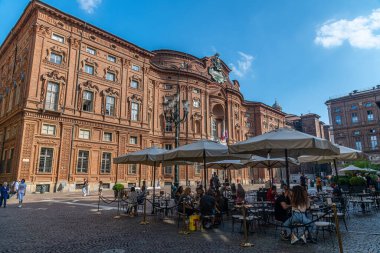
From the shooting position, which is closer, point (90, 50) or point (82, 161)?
point (82, 161)

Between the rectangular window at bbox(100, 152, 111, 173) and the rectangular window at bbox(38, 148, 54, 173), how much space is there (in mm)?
5368

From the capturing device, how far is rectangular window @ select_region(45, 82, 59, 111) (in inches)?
981

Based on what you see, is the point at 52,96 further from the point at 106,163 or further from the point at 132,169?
the point at 132,169

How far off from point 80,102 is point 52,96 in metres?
2.76

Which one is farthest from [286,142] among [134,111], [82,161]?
[134,111]

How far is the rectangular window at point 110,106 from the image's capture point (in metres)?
29.9

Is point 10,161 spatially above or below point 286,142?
above

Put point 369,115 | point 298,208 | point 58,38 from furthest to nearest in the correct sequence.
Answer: point 369,115 → point 58,38 → point 298,208

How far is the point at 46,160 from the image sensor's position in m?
23.9

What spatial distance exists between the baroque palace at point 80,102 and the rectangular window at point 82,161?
0.05 meters

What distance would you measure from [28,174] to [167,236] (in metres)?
20.3

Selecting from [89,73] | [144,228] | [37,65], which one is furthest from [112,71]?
[144,228]

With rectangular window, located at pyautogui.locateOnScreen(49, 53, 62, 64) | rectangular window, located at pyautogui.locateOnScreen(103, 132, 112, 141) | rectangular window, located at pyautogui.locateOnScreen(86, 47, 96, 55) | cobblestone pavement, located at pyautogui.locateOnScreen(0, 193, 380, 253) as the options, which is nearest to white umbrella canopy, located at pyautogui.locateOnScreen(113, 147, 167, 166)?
cobblestone pavement, located at pyautogui.locateOnScreen(0, 193, 380, 253)

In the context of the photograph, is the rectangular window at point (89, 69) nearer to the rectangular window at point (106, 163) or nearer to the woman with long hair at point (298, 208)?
the rectangular window at point (106, 163)
